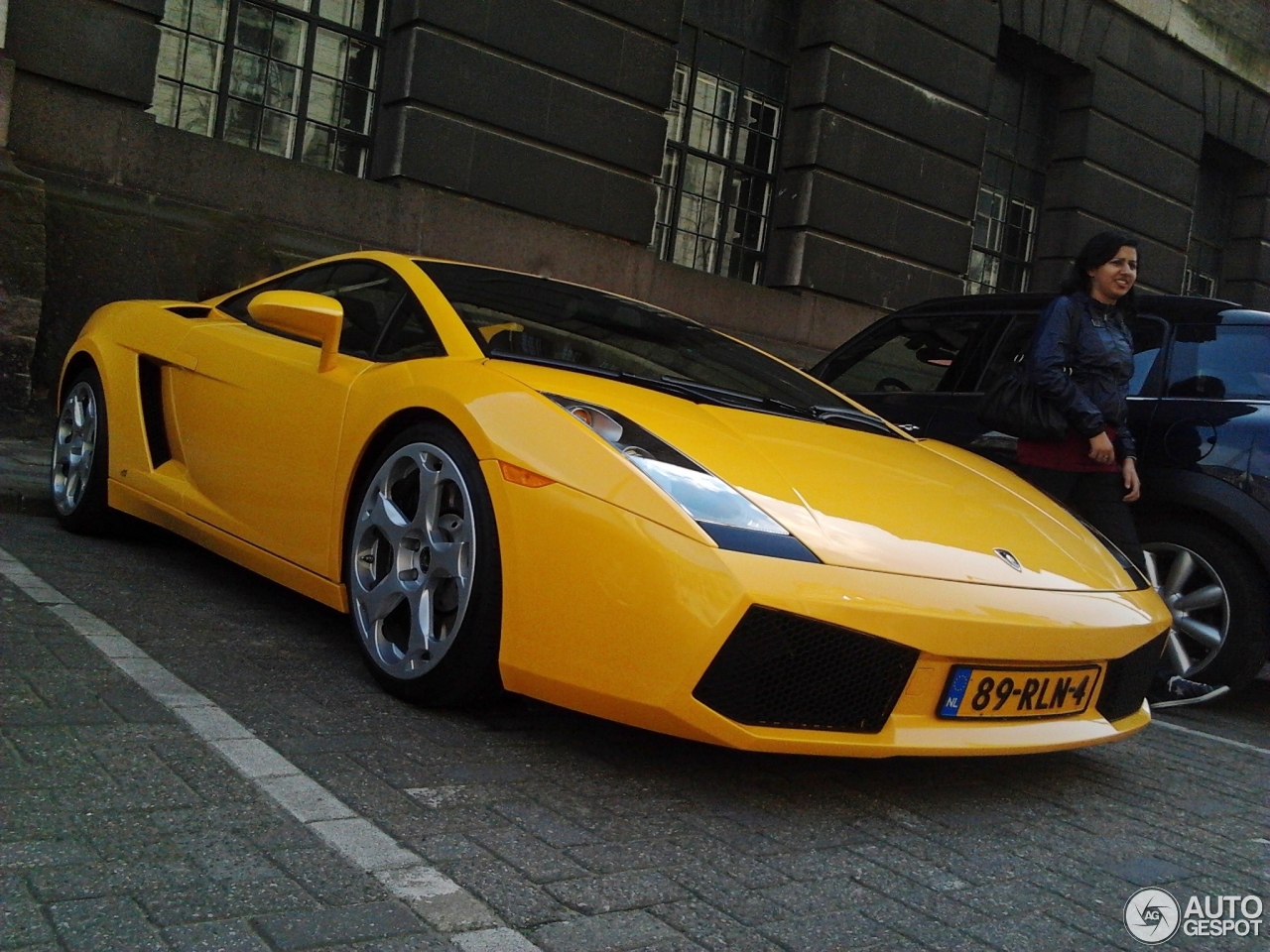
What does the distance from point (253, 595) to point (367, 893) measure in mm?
2458

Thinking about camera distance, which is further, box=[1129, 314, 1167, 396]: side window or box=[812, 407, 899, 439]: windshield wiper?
box=[1129, 314, 1167, 396]: side window

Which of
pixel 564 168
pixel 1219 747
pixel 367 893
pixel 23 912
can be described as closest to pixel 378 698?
pixel 367 893

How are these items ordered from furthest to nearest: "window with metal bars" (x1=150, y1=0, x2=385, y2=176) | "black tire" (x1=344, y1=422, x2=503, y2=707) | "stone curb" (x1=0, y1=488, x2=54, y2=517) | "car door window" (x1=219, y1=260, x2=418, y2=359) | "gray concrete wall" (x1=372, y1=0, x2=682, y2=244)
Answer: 1. "gray concrete wall" (x1=372, y1=0, x2=682, y2=244)
2. "window with metal bars" (x1=150, y1=0, x2=385, y2=176)
3. "stone curb" (x1=0, y1=488, x2=54, y2=517)
4. "car door window" (x1=219, y1=260, x2=418, y2=359)
5. "black tire" (x1=344, y1=422, x2=503, y2=707)

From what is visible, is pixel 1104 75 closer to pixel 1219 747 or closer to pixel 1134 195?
pixel 1134 195

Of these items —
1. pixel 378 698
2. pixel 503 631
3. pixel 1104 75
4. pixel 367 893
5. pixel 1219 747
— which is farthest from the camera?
pixel 1104 75

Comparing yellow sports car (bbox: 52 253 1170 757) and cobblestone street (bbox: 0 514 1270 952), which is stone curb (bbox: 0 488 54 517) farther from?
cobblestone street (bbox: 0 514 1270 952)

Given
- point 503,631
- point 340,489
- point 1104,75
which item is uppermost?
point 1104,75

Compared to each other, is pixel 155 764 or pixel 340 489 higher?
pixel 340 489

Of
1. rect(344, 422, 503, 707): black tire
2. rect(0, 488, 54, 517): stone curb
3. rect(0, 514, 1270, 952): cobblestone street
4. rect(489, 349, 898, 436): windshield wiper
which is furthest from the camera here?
rect(0, 488, 54, 517): stone curb

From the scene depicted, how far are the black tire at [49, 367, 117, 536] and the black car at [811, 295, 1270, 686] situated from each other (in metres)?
3.05

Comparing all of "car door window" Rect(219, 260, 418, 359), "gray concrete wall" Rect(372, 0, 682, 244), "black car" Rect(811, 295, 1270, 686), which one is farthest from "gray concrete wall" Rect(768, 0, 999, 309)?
"car door window" Rect(219, 260, 418, 359)

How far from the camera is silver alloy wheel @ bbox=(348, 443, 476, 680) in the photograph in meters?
3.13

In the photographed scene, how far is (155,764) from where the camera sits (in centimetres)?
256

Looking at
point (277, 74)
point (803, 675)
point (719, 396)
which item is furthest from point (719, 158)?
point (803, 675)
